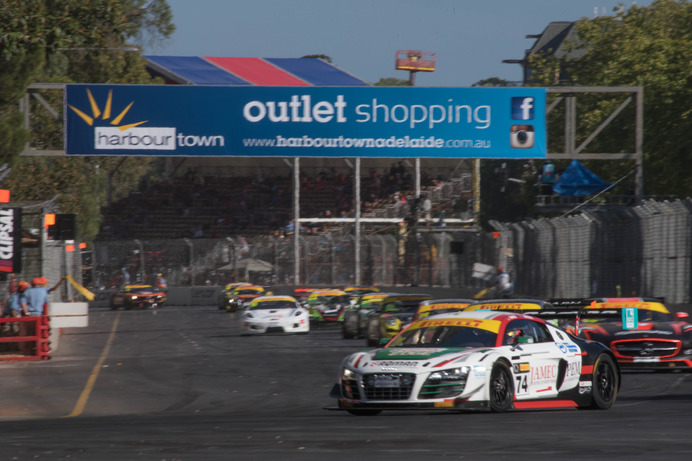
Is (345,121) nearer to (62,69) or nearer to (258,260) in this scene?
(62,69)

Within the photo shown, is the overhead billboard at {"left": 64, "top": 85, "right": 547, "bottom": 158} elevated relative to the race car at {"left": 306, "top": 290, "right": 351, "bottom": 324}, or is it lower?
elevated

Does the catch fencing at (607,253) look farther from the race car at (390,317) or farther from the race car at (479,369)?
the race car at (479,369)

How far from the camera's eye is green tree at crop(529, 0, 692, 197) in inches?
1615

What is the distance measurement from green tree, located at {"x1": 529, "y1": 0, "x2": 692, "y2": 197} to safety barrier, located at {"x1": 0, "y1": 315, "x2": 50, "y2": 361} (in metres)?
22.6

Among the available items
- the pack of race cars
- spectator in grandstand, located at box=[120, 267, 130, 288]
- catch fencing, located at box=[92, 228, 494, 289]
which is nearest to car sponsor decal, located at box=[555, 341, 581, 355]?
the pack of race cars

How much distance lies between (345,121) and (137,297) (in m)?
27.8

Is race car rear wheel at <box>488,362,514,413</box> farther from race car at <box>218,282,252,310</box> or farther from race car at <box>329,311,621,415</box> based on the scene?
race car at <box>218,282,252,310</box>

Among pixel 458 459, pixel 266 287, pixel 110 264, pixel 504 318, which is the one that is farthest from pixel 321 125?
pixel 110 264

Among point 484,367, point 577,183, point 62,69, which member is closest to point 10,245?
point 484,367

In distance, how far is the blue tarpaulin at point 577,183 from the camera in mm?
33312

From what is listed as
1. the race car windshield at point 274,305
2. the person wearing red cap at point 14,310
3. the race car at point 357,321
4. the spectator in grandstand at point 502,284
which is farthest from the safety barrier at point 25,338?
the spectator in grandstand at point 502,284

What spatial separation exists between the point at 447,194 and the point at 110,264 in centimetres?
1779

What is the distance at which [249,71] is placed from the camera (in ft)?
252

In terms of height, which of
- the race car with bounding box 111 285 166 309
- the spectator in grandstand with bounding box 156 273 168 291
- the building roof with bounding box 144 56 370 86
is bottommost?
the race car with bounding box 111 285 166 309
